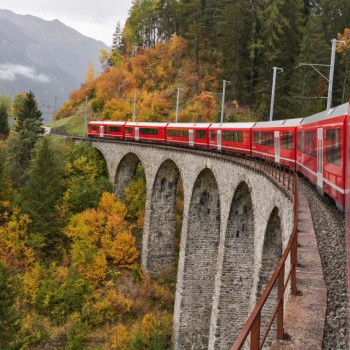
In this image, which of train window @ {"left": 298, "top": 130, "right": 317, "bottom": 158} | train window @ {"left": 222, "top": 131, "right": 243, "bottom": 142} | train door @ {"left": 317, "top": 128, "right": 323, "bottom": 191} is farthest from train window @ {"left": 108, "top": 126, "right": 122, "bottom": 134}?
train door @ {"left": 317, "top": 128, "right": 323, "bottom": 191}

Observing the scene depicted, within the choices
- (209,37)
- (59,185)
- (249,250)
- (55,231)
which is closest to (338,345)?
(249,250)

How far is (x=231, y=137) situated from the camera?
26484 millimetres

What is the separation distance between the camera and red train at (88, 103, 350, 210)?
10.5 meters

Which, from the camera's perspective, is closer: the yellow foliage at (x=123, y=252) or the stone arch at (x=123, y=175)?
the yellow foliage at (x=123, y=252)

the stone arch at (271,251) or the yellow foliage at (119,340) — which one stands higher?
the stone arch at (271,251)

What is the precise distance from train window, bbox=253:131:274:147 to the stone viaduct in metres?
2.38

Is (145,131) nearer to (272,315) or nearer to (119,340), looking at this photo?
(119,340)

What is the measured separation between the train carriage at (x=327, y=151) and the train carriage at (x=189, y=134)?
14.1 metres

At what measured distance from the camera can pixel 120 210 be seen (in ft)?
123

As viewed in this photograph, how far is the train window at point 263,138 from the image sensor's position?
21031 millimetres

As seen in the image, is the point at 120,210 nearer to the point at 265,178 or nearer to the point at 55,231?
the point at 55,231

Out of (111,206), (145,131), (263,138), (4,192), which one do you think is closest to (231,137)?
(263,138)

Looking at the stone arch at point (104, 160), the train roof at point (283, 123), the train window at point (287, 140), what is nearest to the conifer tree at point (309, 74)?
the stone arch at point (104, 160)

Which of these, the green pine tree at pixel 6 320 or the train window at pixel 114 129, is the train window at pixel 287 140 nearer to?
the green pine tree at pixel 6 320
